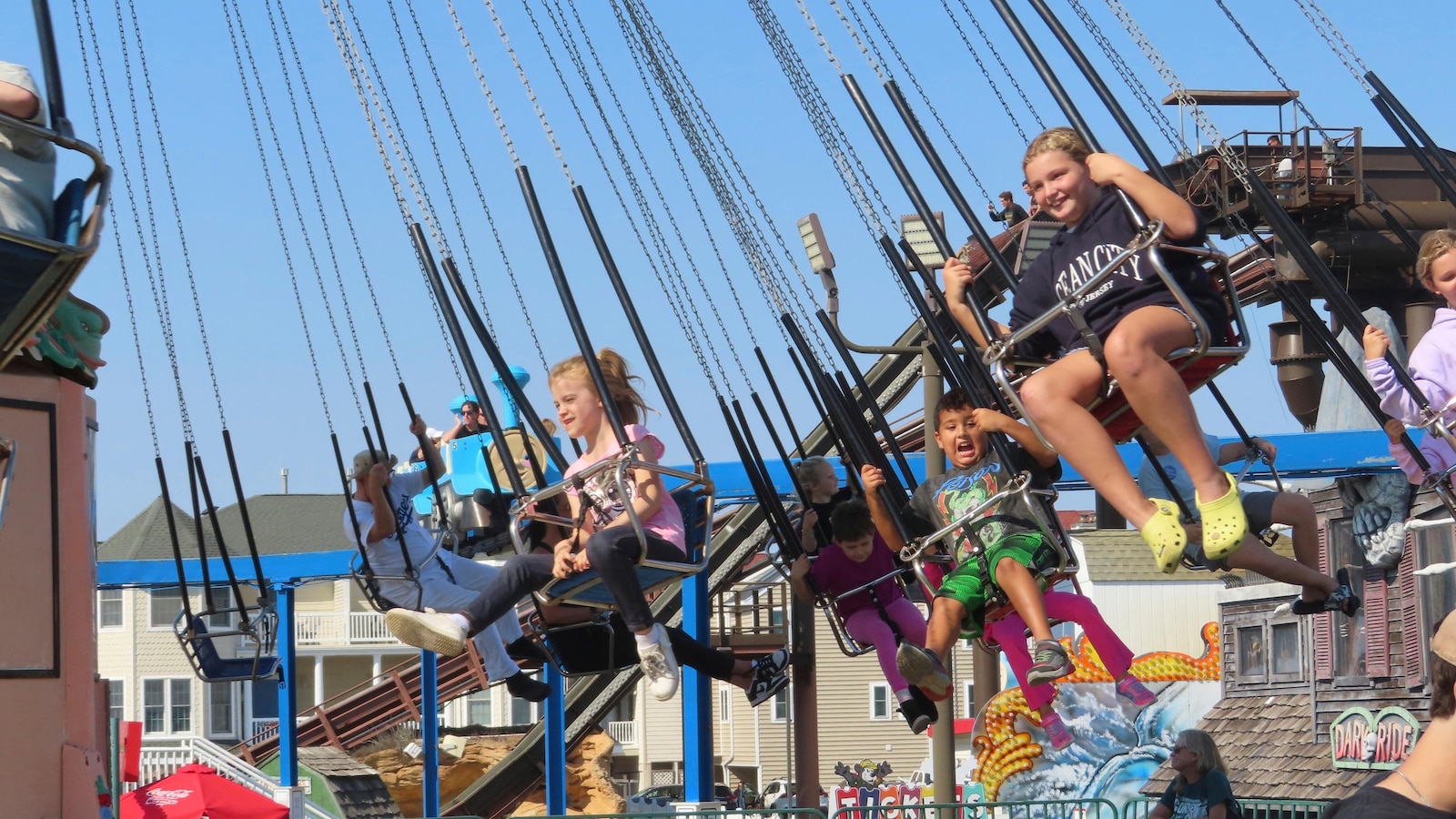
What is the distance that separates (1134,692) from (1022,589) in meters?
0.68

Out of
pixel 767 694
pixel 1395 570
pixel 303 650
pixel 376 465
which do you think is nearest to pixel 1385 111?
pixel 767 694

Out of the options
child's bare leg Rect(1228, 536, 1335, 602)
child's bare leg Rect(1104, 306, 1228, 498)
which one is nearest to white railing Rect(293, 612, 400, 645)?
child's bare leg Rect(1228, 536, 1335, 602)

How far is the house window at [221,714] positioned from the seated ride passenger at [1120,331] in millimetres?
40098

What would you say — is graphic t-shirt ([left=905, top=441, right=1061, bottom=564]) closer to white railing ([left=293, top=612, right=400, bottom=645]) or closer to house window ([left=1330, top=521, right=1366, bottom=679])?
house window ([left=1330, top=521, right=1366, bottom=679])

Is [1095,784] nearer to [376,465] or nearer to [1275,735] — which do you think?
[1275,735]

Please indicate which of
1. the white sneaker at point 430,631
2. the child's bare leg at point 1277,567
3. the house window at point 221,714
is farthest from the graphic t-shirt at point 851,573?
the house window at point 221,714

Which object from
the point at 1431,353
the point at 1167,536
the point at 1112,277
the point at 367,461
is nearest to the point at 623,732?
the point at 367,461

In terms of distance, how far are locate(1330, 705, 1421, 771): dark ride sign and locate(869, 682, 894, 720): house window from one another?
1116 inches

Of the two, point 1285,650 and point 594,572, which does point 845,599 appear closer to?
point 594,572

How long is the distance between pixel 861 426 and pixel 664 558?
4.07 ft

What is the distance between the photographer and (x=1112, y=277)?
6.04 m

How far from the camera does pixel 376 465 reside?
10305 millimetres

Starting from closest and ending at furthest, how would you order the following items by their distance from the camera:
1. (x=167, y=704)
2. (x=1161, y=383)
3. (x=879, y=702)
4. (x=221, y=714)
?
(x=1161, y=383) < (x=221, y=714) < (x=167, y=704) < (x=879, y=702)

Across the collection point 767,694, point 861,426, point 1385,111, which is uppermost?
point 1385,111
